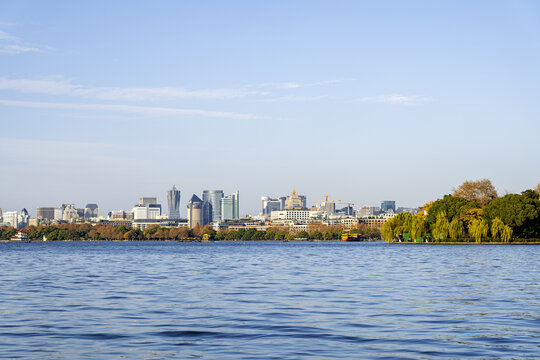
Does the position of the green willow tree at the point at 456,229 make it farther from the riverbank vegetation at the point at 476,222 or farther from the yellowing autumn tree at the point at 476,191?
the yellowing autumn tree at the point at 476,191

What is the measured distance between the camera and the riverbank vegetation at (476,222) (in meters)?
115

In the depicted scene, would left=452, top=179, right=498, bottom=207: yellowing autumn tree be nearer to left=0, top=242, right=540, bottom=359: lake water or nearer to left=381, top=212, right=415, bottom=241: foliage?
left=381, top=212, right=415, bottom=241: foliage

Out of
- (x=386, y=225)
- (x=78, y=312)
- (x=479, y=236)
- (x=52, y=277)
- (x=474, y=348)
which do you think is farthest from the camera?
(x=386, y=225)

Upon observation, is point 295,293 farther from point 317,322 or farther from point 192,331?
point 192,331

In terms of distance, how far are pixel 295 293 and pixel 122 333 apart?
470 inches

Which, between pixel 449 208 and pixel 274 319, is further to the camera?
A: pixel 449 208

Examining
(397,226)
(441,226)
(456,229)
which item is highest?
(441,226)

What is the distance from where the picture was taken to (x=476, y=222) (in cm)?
11525

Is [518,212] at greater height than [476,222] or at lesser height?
greater

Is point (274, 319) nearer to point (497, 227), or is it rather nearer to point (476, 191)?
point (497, 227)

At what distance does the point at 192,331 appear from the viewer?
2000cm

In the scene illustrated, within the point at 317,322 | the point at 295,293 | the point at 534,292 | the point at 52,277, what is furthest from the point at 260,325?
the point at 52,277

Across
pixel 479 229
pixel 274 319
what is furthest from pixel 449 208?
pixel 274 319

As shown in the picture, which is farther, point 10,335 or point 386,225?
point 386,225
